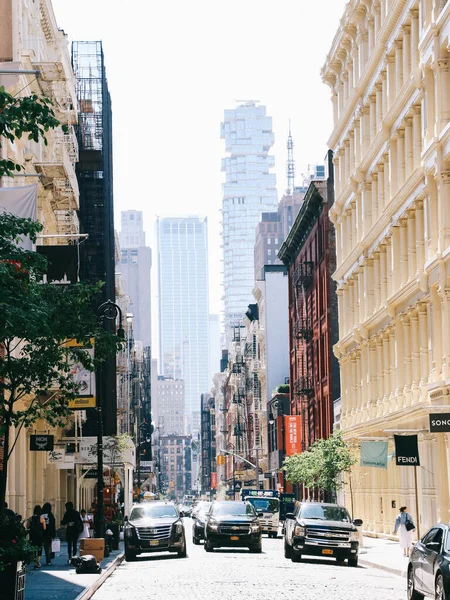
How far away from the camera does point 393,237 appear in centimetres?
4934

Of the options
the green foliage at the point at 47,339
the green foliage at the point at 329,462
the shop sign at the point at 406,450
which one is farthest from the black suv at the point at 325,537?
the green foliage at the point at 329,462

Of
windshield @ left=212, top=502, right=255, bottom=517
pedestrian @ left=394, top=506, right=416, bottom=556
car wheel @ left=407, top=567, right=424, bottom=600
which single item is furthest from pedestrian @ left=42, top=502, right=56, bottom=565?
car wheel @ left=407, top=567, right=424, bottom=600

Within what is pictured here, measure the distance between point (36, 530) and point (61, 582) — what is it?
20.9 ft

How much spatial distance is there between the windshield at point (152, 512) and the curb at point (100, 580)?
4.75ft

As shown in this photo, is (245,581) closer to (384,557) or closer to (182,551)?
(182,551)

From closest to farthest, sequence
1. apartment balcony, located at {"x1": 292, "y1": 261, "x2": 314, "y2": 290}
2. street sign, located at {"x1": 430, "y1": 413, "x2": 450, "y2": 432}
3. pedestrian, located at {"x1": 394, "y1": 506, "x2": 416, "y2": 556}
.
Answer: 1. street sign, located at {"x1": 430, "y1": 413, "x2": 450, "y2": 432}
2. pedestrian, located at {"x1": 394, "y1": 506, "x2": 416, "y2": 556}
3. apartment balcony, located at {"x1": 292, "y1": 261, "x2": 314, "y2": 290}

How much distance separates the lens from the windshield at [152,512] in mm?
38812

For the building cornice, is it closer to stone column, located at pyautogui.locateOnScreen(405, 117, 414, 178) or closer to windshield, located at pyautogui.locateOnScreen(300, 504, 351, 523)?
stone column, located at pyautogui.locateOnScreen(405, 117, 414, 178)

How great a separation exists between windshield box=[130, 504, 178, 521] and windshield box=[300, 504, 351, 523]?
5.08m

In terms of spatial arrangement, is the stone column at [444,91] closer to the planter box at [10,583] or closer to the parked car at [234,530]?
the parked car at [234,530]

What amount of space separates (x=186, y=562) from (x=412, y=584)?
1479 cm

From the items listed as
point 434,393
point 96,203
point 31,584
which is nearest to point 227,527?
point 434,393

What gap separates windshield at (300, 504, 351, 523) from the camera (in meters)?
35.4

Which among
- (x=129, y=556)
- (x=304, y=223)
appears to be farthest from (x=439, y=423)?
(x=304, y=223)
